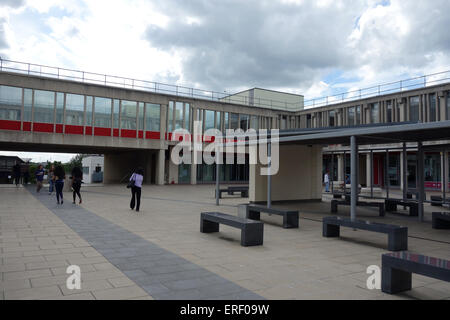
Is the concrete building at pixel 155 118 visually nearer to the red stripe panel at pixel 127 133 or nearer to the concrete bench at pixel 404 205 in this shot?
the red stripe panel at pixel 127 133

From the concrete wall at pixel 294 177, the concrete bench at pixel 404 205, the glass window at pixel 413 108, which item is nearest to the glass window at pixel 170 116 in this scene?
the concrete wall at pixel 294 177

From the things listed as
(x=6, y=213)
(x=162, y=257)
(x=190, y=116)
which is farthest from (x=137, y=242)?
(x=190, y=116)

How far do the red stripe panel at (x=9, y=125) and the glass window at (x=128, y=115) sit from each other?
7.65m

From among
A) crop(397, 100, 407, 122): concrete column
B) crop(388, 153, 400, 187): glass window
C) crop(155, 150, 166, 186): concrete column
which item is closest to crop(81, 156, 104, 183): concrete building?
crop(155, 150, 166, 186): concrete column

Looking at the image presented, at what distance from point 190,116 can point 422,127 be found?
91.9 feet

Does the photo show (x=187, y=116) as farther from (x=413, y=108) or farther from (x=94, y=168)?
(x=94, y=168)

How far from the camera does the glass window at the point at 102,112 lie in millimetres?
29125

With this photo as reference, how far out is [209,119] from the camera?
35719 millimetres

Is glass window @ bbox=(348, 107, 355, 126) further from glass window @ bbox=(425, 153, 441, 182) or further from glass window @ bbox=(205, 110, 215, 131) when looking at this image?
glass window @ bbox=(205, 110, 215, 131)

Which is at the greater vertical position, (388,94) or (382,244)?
(388,94)

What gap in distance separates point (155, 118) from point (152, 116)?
1.07 feet
